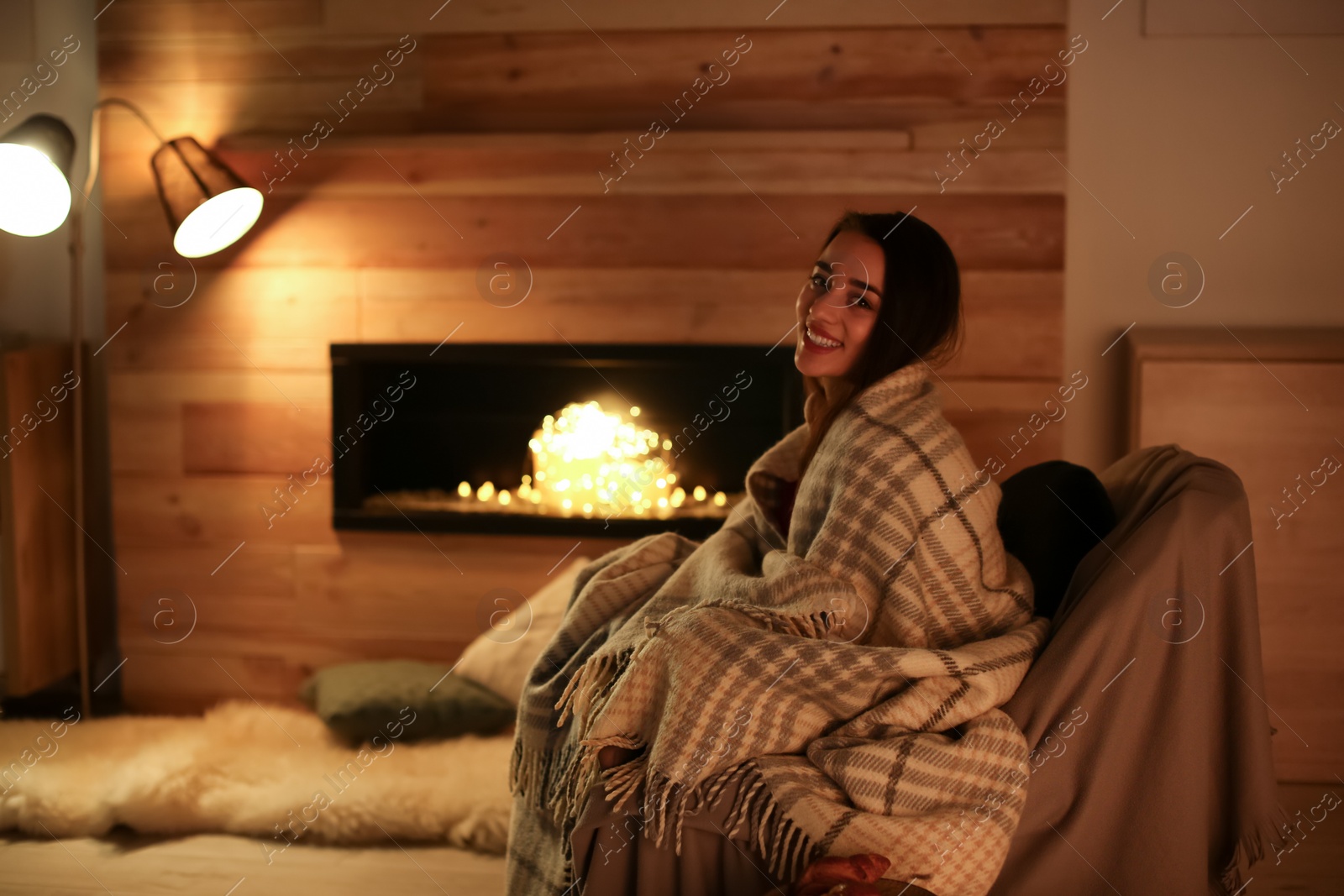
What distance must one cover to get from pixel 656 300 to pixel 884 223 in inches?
47.3

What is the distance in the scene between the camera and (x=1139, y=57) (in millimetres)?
2750

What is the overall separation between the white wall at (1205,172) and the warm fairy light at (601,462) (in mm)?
1091

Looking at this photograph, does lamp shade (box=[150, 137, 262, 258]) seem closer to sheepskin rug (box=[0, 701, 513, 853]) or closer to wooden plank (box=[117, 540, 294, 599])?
wooden plank (box=[117, 540, 294, 599])

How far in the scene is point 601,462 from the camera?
9.41ft

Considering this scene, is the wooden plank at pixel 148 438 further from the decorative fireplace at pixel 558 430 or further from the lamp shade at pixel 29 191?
the lamp shade at pixel 29 191

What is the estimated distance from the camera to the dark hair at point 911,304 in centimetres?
163

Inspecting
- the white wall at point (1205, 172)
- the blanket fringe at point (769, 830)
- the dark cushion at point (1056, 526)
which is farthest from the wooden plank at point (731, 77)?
the blanket fringe at point (769, 830)

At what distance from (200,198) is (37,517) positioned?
0.93 meters

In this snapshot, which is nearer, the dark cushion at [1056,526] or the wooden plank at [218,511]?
the dark cushion at [1056,526]

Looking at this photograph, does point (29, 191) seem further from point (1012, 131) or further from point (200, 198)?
point (1012, 131)

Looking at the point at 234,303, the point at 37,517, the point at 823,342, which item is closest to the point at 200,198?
the point at 234,303

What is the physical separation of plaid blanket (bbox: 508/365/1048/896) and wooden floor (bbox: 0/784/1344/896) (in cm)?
57

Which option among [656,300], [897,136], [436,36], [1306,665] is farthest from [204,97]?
[1306,665]

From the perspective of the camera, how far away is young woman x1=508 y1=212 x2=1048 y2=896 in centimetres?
133
